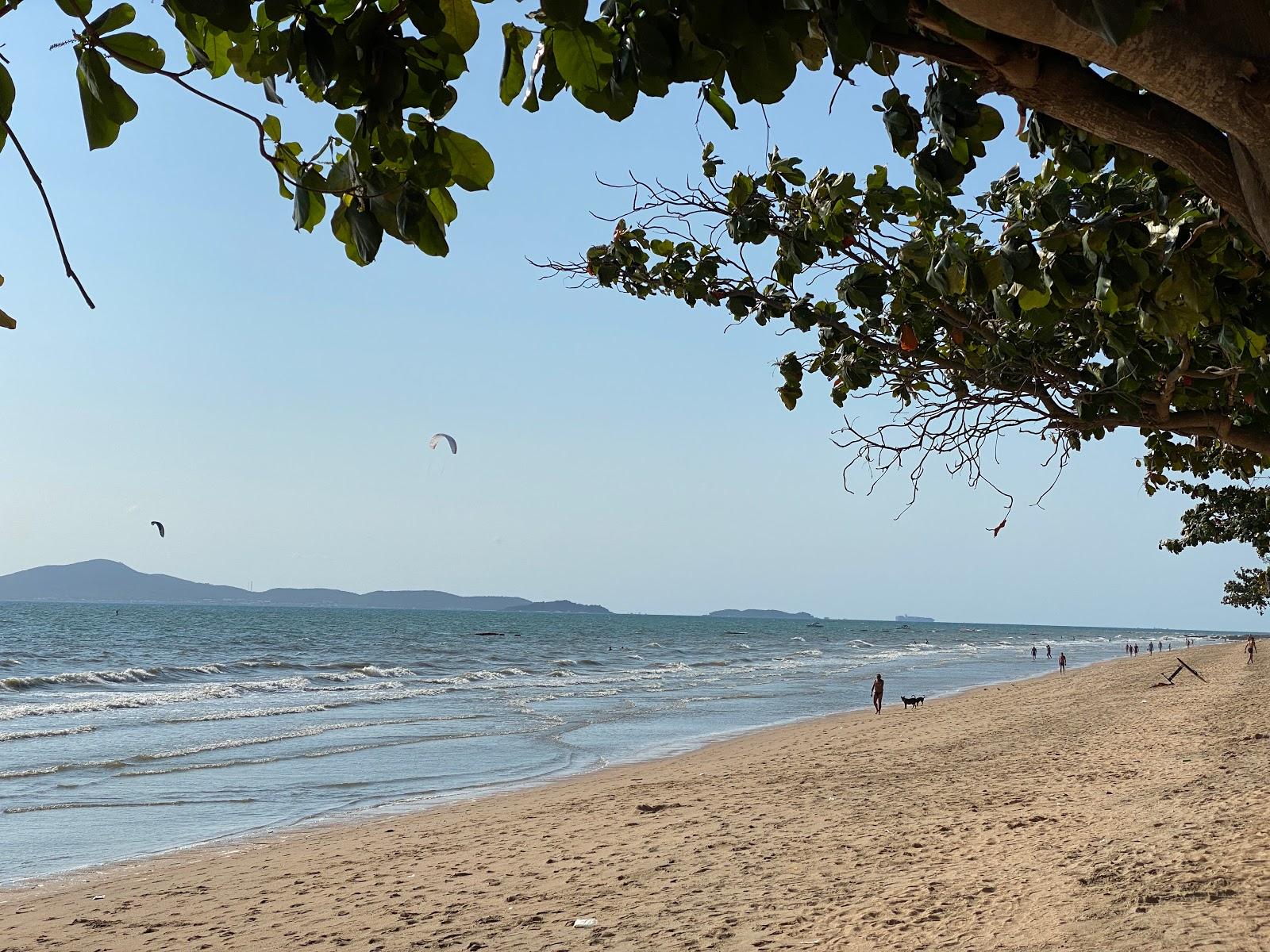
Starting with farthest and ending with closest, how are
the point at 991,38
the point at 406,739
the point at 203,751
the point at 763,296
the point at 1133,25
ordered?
the point at 406,739
the point at 203,751
the point at 763,296
the point at 991,38
the point at 1133,25

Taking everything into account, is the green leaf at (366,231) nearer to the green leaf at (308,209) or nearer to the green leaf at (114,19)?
the green leaf at (308,209)

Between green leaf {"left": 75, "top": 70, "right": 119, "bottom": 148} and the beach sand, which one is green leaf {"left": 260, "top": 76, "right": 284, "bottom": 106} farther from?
the beach sand

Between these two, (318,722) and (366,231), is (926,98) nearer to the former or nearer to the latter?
(366,231)

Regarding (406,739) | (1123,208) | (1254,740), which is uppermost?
(1123,208)

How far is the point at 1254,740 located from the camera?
1211 cm

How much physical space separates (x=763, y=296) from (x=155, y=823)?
9.86 metres

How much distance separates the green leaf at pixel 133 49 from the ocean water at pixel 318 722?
9.70 meters

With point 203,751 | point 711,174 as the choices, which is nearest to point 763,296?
point 711,174

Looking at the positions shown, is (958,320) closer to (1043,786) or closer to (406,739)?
(1043,786)

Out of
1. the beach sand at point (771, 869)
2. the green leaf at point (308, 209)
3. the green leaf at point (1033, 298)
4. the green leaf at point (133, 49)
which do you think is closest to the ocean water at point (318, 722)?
the beach sand at point (771, 869)

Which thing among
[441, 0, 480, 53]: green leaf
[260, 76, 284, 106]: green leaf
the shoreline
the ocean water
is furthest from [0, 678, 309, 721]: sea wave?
[441, 0, 480, 53]: green leaf

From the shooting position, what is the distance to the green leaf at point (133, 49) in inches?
58.7

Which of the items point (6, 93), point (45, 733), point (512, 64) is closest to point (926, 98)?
point (512, 64)

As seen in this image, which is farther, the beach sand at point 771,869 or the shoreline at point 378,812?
the shoreline at point 378,812
